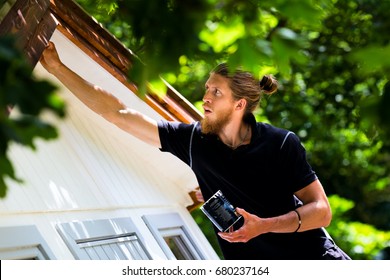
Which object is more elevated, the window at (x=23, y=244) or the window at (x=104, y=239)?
the window at (x=104, y=239)

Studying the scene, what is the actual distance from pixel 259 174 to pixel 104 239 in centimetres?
98

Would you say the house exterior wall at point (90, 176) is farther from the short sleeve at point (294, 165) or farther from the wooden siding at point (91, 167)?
the short sleeve at point (294, 165)

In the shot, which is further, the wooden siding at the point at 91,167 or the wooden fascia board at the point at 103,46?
the wooden fascia board at the point at 103,46

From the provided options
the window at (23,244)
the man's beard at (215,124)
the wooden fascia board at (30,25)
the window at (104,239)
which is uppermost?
the wooden fascia board at (30,25)

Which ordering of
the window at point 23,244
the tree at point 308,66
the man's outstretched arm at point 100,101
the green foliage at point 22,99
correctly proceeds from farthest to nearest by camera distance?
the man's outstretched arm at point 100,101 → the window at point 23,244 → the tree at point 308,66 → the green foliage at point 22,99

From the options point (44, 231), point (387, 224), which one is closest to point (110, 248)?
point (44, 231)

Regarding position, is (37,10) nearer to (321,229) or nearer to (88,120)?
(88,120)

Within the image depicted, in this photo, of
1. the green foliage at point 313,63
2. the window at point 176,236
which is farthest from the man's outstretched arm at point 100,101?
the window at point 176,236

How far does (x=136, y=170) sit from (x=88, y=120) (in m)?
0.60

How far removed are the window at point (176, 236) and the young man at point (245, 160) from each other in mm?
1056

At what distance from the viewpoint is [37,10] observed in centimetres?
349

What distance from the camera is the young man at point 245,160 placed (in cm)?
436

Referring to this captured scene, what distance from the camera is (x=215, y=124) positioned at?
4410 mm

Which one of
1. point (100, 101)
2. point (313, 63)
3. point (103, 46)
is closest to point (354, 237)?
point (313, 63)
